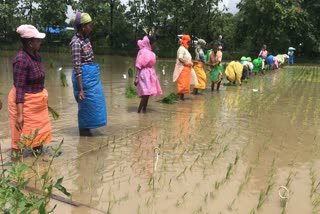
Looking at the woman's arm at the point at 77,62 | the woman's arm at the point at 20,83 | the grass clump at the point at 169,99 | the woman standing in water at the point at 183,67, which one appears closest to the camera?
the woman's arm at the point at 20,83

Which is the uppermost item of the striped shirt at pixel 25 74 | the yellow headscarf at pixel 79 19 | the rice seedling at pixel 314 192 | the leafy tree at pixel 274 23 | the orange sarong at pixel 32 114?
the leafy tree at pixel 274 23

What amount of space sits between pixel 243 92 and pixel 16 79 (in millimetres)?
7524

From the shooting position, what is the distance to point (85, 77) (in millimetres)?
5180

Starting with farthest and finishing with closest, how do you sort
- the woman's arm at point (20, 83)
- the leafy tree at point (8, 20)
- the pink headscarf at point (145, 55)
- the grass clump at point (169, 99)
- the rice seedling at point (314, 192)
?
the leafy tree at point (8, 20), the grass clump at point (169, 99), the pink headscarf at point (145, 55), the woman's arm at point (20, 83), the rice seedling at point (314, 192)

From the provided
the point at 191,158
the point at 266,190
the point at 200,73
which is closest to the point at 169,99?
the point at 200,73

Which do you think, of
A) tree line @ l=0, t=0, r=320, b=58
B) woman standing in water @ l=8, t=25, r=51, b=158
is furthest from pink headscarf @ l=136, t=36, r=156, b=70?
tree line @ l=0, t=0, r=320, b=58

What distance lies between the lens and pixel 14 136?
175 inches

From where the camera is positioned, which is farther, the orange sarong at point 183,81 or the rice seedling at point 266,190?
the orange sarong at point 183,81

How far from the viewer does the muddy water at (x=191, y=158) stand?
352 cm

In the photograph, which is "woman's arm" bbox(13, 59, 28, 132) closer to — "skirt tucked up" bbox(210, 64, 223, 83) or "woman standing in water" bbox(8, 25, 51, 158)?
"woman standing in water" bbox(8, 25, 51, 158)

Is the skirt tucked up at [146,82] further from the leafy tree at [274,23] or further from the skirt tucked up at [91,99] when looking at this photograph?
the leafy tree at [274,23]

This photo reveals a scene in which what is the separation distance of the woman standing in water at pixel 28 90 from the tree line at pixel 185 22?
25231mm

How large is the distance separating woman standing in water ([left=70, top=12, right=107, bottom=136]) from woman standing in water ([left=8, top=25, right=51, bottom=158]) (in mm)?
706

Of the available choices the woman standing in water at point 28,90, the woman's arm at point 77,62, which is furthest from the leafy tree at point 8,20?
the woman standing in water at point 28,90
